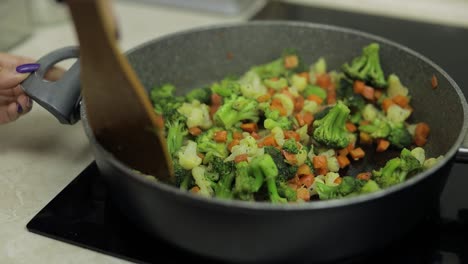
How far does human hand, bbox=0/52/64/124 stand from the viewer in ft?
2.93

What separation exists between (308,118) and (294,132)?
8 centimetres

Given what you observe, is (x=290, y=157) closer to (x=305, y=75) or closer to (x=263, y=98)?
(x=263, y=98)

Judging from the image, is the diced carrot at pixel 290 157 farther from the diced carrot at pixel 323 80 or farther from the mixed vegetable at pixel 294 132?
the diced carrot at pixel 323 80

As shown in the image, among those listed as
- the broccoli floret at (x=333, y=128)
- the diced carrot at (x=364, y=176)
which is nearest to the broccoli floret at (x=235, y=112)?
the broccoli floret at (x=333, y=128)

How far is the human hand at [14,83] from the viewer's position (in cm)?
89

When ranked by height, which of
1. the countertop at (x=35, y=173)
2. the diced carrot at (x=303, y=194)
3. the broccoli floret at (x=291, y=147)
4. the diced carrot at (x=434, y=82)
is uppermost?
the diced carrot at (x=434, y=82)

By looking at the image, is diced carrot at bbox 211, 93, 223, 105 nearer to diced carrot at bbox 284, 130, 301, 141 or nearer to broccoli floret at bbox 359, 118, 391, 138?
diced carrot at bbox 284, 130, 301, 141

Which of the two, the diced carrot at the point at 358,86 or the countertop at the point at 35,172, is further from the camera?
the diced carrot at the point at 358,86

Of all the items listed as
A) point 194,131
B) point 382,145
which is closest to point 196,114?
point 194,131

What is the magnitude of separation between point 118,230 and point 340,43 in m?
0.62

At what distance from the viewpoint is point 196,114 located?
1.00 metres

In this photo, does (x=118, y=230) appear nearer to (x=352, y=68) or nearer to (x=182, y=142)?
(x=182, y=142)

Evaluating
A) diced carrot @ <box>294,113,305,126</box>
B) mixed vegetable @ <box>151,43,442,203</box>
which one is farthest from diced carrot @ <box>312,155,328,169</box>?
diced carrot @ <box>294,113,305,126</box>

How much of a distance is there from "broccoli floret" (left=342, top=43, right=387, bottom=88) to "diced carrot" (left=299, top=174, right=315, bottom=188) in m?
0.29
